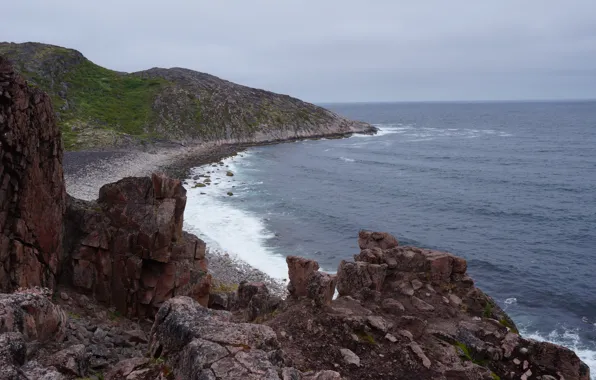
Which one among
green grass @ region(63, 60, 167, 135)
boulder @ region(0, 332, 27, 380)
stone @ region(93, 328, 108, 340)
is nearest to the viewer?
boulder @ region(0, 332, 27, 380)

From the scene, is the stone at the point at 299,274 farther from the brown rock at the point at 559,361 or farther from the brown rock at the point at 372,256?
the brown rock at the point at 559,361

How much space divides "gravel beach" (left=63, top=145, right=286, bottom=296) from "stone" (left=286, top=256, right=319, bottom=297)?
19.5 metres

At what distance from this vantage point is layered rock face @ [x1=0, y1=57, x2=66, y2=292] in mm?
20031

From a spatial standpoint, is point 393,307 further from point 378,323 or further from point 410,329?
point 378,323

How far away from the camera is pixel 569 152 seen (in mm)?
119000

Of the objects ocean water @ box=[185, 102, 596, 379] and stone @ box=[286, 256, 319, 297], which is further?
ocean water @ box=[185, 102, 596, 379]

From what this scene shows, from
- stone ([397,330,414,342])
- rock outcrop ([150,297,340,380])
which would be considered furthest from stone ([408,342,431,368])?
rock outcrop ([150,297,340,380])

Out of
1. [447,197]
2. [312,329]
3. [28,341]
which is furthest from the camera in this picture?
[447,197]

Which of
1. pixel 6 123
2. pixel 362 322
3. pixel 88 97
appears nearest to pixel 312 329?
pixel 362 322

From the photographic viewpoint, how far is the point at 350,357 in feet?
→ 48.0

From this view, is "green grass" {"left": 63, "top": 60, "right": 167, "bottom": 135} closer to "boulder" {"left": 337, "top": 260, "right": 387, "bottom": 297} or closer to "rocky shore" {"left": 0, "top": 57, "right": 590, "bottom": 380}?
"rocky shore" {"left": 0, "top": 57, "right": 590, "bottom": 380}

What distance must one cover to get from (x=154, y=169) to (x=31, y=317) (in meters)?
73.6

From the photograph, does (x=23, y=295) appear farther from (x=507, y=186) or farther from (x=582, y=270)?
(x=507, y=186)

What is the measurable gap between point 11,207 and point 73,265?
14.1 ft
